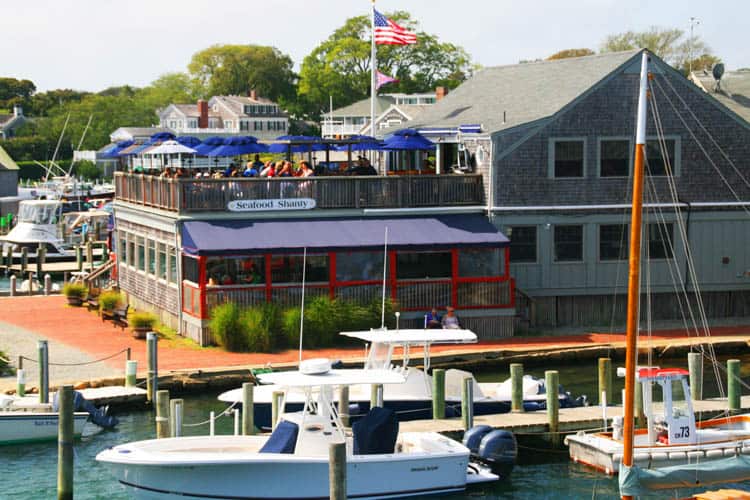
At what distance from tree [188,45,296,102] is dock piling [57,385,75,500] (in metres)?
136

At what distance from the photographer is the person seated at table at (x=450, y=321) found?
3788cm

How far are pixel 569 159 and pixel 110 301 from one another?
583 inches

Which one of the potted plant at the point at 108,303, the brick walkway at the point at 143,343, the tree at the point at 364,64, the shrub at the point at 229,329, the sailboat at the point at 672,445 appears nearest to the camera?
the sailboat at the point at 672,445

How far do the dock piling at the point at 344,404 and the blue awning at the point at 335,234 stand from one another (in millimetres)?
10711

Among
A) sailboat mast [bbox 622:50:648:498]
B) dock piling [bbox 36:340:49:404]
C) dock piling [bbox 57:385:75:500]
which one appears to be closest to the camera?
sailboat mast [bbox 622:50:648:498]

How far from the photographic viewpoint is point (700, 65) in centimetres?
10300

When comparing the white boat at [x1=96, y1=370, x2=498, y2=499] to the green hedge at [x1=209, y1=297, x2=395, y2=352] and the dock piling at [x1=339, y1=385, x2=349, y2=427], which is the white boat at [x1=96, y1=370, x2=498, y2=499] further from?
the green hedge at [x1=209, y1=297, x2=395, y2=352]

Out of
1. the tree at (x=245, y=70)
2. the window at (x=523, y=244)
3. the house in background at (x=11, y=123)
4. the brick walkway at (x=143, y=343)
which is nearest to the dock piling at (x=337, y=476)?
the brick walkway at (x=143, y=343)

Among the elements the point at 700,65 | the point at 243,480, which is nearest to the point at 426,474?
the point at 243,480

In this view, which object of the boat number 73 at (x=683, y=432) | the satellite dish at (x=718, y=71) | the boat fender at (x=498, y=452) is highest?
the satellite dish at (x=718, y=71)

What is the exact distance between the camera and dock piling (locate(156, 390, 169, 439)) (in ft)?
87.8

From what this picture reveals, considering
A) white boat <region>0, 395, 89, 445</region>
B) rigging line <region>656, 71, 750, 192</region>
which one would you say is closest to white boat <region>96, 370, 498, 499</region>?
white boat <region>0, 395, 89, 445</region>

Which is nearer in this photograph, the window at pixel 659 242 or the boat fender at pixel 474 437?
the boat fender at pixel 474 437

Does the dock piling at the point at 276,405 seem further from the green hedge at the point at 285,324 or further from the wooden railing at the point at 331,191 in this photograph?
the wooden railing at the point at 331,191
